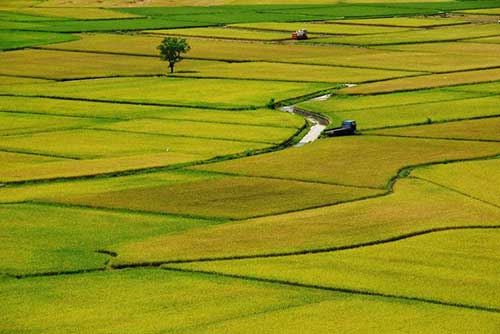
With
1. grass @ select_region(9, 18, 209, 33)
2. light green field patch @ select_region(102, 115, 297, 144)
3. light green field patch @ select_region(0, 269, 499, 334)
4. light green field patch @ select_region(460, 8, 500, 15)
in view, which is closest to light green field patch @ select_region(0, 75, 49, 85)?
light green field patch @ select_region(102, 115, 297, 144)

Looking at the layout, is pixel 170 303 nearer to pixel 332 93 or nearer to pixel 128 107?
pixel 128 107

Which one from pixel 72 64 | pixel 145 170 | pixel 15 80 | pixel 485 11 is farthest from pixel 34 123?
pixel 485 11

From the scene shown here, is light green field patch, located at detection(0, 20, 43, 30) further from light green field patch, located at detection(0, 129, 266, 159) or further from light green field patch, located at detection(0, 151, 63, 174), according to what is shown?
light green field patch, located at detection(0, 151, 63, 174)

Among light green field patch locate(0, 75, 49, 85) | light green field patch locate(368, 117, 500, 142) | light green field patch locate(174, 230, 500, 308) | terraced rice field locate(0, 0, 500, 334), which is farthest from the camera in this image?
light green field patch locate(0, 75, 49, 85)

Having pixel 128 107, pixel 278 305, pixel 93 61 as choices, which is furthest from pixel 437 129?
pixel 93 61

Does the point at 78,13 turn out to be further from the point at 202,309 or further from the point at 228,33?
the point at 202,309

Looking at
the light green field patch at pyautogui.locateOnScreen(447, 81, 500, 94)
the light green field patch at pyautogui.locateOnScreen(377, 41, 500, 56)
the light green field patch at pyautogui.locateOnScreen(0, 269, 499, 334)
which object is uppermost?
the light green field patch at pyautogui.locateOnScreen(377, 41, 500, 56)

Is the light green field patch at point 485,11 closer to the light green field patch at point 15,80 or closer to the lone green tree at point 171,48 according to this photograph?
the lone green tree at point 171,48
